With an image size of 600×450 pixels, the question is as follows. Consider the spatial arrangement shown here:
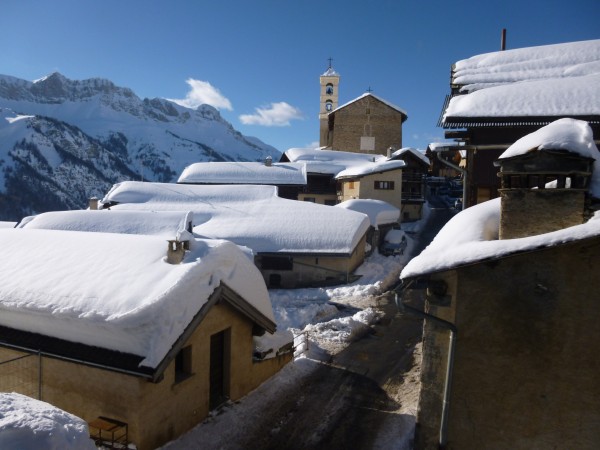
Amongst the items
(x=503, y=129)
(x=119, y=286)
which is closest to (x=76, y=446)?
(x=119, y=286)

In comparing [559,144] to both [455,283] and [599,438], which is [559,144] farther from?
[599,438]

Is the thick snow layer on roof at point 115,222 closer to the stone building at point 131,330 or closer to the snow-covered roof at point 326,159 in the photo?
the stone building at point 131,330

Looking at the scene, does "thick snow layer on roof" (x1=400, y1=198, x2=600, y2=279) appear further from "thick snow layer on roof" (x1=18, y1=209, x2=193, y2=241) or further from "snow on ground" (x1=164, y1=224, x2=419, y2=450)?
"thick snow layer on roof" (x1=18, y1=209, x2=193, y2=241)

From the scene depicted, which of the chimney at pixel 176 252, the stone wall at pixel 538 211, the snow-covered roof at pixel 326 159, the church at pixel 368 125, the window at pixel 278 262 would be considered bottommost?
the window at pixel 278 262

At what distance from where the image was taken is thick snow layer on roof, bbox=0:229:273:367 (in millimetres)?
8781

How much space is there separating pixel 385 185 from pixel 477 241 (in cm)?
3191

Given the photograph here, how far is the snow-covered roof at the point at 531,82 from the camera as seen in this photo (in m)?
13.5

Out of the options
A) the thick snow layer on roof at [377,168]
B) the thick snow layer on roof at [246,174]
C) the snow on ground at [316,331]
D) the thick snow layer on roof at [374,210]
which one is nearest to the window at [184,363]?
the snow on ground at [316,331]

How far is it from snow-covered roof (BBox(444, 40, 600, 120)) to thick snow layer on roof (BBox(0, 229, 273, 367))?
354 inches

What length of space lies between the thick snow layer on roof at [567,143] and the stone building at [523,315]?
2 centimetres

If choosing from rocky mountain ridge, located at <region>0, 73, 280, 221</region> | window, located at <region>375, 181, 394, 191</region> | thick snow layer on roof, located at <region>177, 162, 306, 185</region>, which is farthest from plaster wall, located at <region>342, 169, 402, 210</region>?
rocky mountain ridge, located at <region>0, 73, 280, 221</region>

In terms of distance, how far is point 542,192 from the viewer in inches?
306

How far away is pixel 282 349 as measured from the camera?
1383 cm

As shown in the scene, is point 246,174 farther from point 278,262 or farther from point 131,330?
point 131,330
